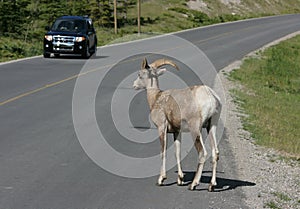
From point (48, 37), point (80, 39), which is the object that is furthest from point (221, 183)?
point (48, 37)

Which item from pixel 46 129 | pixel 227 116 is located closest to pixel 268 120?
pixel 227 116

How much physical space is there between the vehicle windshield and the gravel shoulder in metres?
17.3

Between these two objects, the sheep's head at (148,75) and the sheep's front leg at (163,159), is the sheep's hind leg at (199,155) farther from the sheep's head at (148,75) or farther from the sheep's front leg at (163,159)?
the sheep's head at (148,75)

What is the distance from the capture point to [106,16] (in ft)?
200

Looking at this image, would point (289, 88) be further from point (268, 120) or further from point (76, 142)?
point (76, 142)

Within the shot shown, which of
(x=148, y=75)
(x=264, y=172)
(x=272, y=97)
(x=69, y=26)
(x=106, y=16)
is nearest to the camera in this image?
(x=148, y=75)

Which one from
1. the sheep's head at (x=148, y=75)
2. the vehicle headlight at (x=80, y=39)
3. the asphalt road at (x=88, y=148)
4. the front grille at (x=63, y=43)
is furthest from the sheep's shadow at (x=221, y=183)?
the front grille at (x=63, y=43)

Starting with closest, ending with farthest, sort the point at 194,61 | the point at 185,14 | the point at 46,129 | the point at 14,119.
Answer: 1. the point at 46,129
2. the point at 14,119
3. the point at 194,61
4. the point at 185,14

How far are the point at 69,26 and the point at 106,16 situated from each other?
98.1 ft

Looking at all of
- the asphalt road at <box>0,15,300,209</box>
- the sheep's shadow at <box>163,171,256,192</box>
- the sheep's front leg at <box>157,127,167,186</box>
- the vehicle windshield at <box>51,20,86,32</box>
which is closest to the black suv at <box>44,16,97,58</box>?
the vehicle windshield at <box>51,20,86,32</box>

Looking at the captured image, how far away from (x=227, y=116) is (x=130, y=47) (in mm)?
23591

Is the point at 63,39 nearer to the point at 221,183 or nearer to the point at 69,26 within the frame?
the point at 69,26

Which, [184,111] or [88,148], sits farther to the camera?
[88,148]

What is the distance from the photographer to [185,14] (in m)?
76.9
